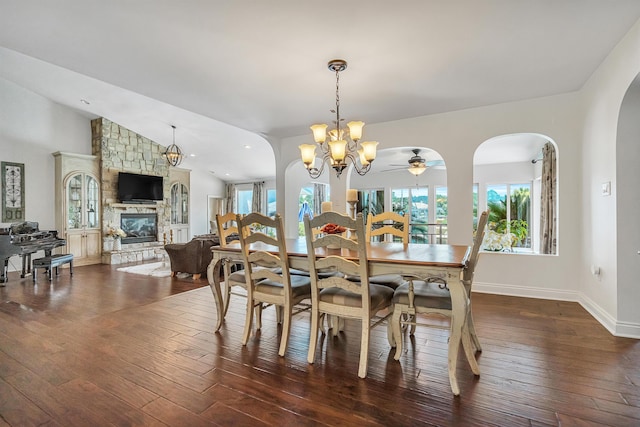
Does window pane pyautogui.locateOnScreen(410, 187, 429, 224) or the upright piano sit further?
window pane pyautogui.locateOnScreen(410, 187, 429, 224)

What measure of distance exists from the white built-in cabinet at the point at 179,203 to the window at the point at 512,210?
337 inches

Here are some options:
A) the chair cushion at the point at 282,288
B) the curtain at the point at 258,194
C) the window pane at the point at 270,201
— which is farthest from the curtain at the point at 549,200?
the curtain at the point at 258,194

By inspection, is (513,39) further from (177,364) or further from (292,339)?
(177,364)

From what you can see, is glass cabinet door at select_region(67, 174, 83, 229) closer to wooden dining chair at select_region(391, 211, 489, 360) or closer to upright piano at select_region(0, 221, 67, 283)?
upright piano at select_region(0, 221, 67, 283)

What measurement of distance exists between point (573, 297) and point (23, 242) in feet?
25.6

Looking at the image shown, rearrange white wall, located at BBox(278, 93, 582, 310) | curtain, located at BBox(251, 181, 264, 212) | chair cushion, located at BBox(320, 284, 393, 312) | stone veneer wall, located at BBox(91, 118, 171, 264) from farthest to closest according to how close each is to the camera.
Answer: curtain, located at BBox(251, 181, 264, 212) → stone veneer wall, located at BBox(91, 118, 171, 264) → white wall, located at BBox(278, 93, 582, 310) → chair cushion, located at BBox(320, 284, 393, 312)

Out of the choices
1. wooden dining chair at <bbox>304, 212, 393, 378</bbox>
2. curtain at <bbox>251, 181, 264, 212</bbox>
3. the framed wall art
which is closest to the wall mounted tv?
the framed wall art

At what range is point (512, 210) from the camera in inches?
297

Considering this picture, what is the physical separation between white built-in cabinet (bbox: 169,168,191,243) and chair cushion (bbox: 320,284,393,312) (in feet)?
27.6

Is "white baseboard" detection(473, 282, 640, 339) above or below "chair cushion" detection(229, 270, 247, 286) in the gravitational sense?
below

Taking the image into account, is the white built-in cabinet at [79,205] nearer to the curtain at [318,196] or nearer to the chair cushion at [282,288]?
the curtain at [318,196]

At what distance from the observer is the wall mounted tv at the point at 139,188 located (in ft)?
25.8

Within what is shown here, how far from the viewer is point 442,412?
1713 mm

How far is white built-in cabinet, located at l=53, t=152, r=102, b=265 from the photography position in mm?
7004
